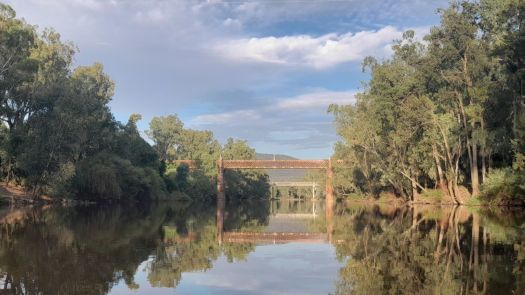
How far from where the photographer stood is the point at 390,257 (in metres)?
11.3

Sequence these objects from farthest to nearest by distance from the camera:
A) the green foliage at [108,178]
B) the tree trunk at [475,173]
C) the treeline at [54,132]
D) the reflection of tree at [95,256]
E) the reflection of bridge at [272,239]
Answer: the green foliage at [108,178], the treeline at [54,132], the tree trunk at [475,173], the reflection of bridge at [272,239], the reflection of tree at [95,256]

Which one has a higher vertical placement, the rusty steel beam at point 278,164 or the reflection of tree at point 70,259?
the rusty steel beam at point 278,164

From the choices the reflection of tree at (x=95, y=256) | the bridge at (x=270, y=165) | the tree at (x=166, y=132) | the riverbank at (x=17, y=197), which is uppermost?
the tree at (x=166, y=132)

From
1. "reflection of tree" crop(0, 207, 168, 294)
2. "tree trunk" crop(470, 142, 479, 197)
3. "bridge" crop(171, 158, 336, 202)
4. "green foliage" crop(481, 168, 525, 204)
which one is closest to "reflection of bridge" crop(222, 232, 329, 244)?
"reflection of tree" crop(0, 207, 168, 294)

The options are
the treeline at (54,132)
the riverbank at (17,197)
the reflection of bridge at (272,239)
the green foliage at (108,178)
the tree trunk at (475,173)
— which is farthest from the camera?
the green foliage at (108,178)

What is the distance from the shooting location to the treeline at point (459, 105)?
1232 inches

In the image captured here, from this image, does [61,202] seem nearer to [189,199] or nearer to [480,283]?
[189,199]

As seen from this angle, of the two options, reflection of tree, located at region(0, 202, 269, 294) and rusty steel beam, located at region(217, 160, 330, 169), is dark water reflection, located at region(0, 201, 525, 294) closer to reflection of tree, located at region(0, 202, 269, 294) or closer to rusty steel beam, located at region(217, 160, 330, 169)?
reflection of tree, located at region(0, 202, 269, 294)

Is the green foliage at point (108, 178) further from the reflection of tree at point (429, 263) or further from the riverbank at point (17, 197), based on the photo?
the reflection of tree at point (429, 263)

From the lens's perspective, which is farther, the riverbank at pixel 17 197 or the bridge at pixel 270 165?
the bridge at pixel 270 165

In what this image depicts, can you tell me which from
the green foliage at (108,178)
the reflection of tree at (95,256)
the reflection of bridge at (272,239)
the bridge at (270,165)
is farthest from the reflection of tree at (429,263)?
the bridge at (270,165)

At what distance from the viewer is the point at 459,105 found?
37.2m

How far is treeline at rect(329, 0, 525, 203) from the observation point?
103 feet

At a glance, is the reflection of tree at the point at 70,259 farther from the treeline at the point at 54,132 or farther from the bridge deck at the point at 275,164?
the bridge deck at the point at 275,164
